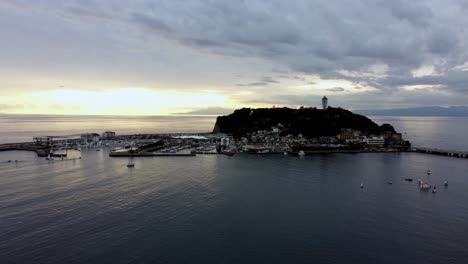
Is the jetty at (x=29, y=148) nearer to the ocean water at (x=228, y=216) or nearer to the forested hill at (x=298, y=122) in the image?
the ocean water at (x=228, y=216)

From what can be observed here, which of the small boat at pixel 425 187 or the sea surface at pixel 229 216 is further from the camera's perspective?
the small boat at pixel 425 187

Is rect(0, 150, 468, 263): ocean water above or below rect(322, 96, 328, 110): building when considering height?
below

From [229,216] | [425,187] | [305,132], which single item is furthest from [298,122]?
[229,216]

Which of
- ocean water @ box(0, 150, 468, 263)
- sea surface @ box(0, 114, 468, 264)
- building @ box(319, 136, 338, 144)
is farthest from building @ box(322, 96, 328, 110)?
ocean water @ box(0, 150, 468, 263)

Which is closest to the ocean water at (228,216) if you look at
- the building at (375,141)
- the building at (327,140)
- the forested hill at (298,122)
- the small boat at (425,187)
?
the small boat at (425,187)

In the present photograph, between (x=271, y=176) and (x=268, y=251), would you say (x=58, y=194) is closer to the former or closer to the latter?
(x=268, y=251)

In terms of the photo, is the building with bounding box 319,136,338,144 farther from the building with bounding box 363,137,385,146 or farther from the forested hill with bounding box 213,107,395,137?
the building with bounding box 363,137,385,146

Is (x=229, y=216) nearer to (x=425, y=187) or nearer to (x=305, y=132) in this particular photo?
(x=425, y=187)
